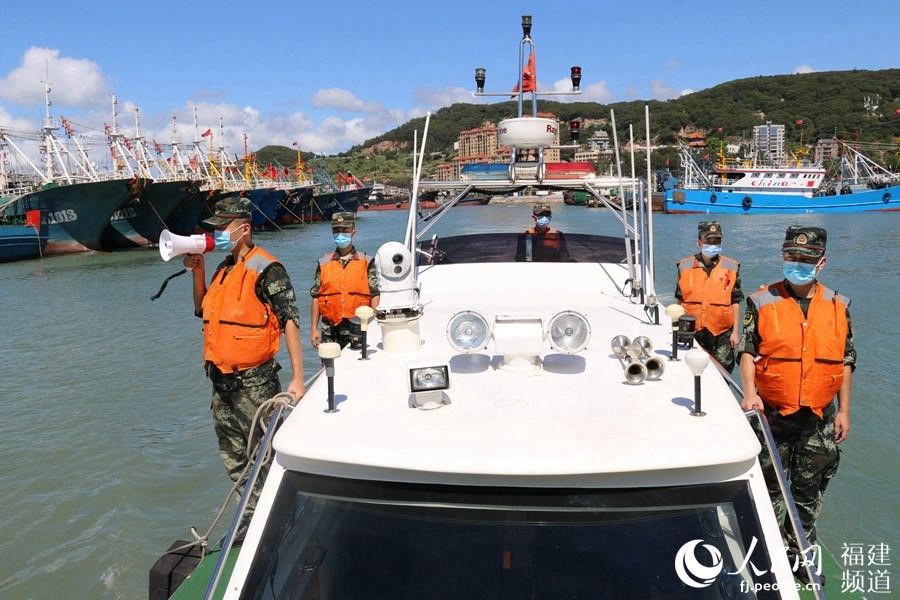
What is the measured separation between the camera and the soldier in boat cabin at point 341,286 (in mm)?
5613

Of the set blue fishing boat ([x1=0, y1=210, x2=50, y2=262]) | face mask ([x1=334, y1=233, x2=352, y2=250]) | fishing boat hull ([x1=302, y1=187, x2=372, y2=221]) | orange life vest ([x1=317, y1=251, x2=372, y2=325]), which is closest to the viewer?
orange life vest ([x1=317, y1=251, x2=372, y2=325])

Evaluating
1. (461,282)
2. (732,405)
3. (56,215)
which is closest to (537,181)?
(461,282)

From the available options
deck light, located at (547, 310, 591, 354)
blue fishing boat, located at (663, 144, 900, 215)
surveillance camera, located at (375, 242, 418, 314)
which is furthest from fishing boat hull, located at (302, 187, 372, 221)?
deck light, located at (547, 310, 591, 354)

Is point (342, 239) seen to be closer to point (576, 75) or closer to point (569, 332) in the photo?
point (576, 75)

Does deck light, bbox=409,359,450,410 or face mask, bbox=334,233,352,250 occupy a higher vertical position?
face mask, bbox=334,233,352,250

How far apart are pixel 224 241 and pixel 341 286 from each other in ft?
7.06

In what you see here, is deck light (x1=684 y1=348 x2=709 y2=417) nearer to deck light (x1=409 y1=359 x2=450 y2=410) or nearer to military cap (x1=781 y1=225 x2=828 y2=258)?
deck light (x1=409 y1=359 x2=450 y2=410)

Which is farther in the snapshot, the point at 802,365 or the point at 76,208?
the point at 76,208

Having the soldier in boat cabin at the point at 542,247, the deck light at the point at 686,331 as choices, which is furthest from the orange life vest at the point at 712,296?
the deck light at the point at 686,331

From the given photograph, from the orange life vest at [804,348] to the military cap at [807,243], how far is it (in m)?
0.20

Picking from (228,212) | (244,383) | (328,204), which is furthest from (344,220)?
(328,204)

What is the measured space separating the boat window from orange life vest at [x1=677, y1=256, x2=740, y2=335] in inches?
23.6

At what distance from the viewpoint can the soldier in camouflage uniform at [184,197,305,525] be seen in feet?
11.4

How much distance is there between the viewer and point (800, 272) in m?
3.14
